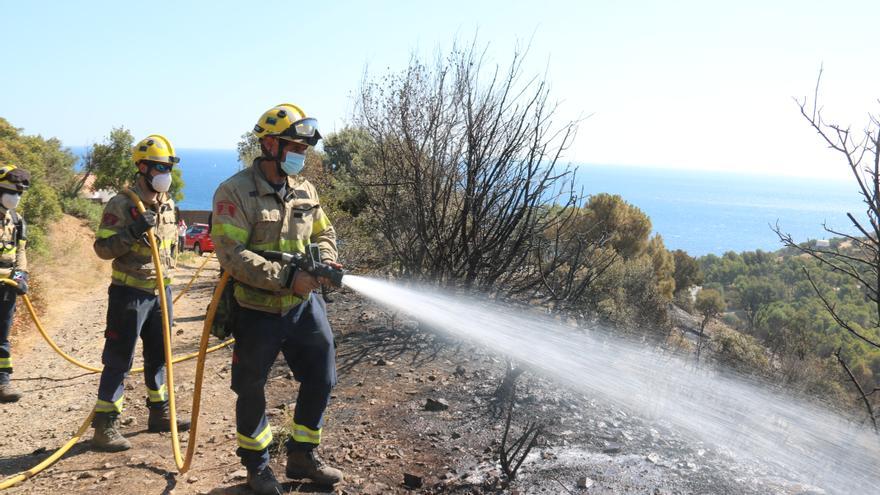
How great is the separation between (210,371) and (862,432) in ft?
20.7

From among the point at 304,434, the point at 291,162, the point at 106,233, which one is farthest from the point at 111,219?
the point at 304,434

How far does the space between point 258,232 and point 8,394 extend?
3.81m

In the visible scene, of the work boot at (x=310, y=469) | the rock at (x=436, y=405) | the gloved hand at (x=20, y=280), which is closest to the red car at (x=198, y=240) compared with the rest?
the gloved hand at (x=20, y=280)

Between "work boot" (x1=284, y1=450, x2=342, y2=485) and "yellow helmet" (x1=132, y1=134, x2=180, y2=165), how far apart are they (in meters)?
2.26

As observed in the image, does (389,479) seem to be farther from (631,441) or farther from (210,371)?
(210,371)

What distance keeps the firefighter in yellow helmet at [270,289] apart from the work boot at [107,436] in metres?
1.37

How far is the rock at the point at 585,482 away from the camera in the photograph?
11.8 feet

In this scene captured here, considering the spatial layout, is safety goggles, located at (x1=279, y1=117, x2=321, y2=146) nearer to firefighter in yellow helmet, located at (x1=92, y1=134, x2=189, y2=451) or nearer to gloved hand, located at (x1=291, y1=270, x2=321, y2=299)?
gloved hand, located at (x1=291, y1=270, x2=321, y2=299)

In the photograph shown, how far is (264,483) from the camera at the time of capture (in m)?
3.32

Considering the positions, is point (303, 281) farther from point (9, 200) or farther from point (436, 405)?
point (9, 200)

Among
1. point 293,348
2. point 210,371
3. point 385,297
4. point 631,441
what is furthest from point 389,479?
point 210,371

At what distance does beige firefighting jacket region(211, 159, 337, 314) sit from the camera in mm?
3111

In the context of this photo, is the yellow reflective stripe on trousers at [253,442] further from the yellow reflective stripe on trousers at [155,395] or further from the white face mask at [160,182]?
the white face mask at [160,182]

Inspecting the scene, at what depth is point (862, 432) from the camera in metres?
5.19
